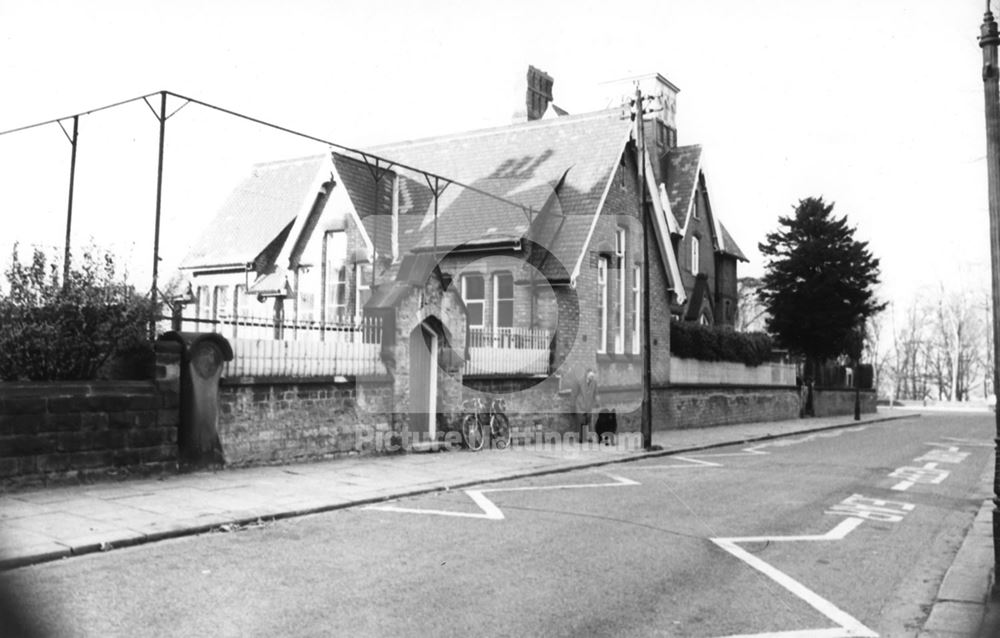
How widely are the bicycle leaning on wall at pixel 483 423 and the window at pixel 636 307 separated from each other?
313 inches

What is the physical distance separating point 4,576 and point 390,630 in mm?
3512

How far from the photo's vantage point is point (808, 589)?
665 centimetres

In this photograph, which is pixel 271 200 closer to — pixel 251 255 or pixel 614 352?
pixel 251 255

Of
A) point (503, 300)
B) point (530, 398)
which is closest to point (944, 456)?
point (530, 398)

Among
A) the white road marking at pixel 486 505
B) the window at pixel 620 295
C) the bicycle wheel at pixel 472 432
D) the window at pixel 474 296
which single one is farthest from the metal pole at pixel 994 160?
the window at pixel 620 295

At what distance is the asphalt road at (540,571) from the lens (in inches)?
216

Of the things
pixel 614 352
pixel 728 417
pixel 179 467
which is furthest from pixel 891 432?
pixel 179 467

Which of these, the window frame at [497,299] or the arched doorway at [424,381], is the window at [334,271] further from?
the arched doorway at [424,381]

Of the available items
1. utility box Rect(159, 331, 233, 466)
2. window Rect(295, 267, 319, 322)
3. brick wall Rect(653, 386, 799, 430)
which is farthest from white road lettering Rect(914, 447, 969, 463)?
window Rect(295, 267, 319, 322)

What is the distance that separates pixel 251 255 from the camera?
27.8m

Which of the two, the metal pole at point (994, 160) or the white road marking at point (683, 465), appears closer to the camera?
the metal pole at point (994, 160)

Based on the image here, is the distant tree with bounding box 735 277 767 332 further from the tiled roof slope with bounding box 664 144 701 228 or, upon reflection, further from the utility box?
the utility box

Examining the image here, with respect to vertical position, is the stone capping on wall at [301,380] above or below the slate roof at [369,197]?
below

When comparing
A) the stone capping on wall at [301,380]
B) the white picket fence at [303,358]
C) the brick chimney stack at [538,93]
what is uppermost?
the brick chimney stack at [538,93]
